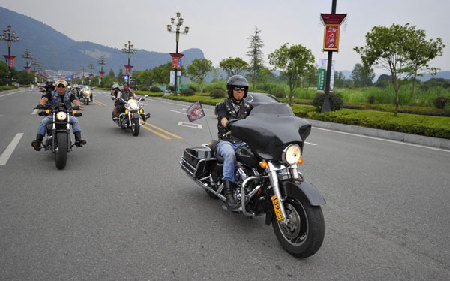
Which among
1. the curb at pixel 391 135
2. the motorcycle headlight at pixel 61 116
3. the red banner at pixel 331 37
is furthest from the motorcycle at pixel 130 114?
the red banner at pixel 331 37

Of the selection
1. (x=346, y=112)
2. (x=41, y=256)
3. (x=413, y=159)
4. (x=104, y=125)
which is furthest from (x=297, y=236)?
(x=346, y=112)

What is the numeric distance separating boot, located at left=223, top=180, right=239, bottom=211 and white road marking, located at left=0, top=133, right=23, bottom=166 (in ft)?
15.8

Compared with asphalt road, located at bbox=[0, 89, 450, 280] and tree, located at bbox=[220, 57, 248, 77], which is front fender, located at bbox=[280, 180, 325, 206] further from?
tree, located at bbox=[220, 57, 248, 77]

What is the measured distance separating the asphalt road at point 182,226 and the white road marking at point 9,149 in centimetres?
11

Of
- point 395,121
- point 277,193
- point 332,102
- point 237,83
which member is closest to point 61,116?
point 237,83

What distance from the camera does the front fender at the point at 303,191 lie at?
2885 mm

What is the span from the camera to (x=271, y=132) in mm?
3076

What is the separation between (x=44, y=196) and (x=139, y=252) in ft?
7.32

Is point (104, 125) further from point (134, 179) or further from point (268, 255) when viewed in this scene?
point (268, 255)

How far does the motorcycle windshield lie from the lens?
3.00 meters

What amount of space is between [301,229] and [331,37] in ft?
52.4

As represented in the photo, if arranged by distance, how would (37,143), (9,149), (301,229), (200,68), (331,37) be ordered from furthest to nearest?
1. (200,68)
2. (331,37)
3. (9,149)
4. (37,143)
5. (301,229)

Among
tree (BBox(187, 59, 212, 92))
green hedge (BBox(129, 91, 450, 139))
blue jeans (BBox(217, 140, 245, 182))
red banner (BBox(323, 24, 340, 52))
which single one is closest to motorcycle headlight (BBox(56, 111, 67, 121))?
blue jeans (BBox(217, 140, 245, 182))

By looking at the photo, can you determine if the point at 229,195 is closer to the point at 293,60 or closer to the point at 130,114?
the point at 130,114
